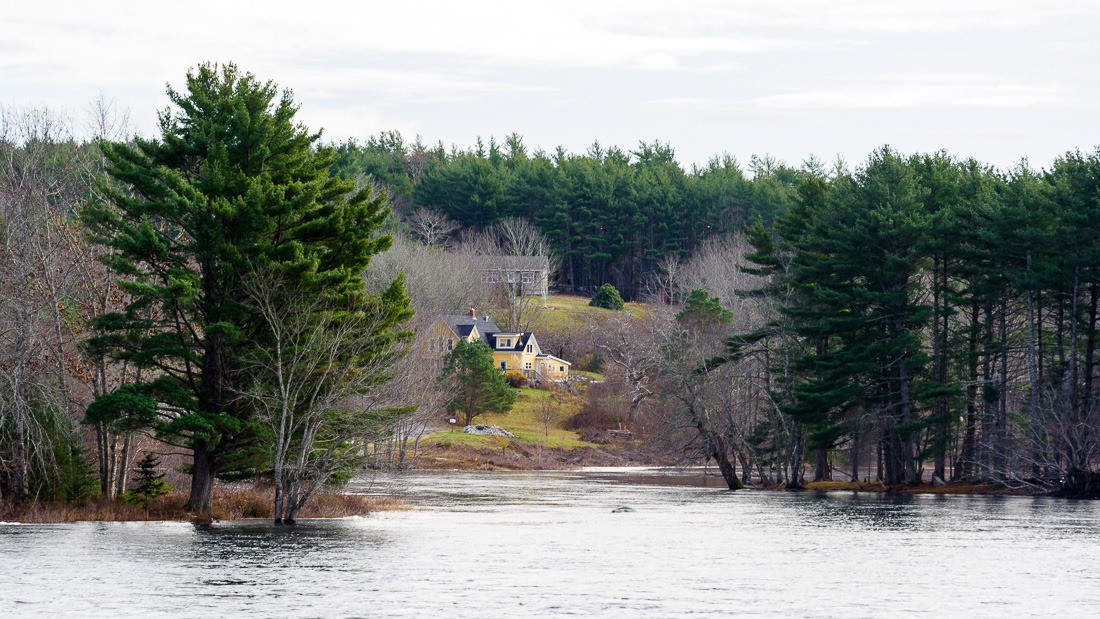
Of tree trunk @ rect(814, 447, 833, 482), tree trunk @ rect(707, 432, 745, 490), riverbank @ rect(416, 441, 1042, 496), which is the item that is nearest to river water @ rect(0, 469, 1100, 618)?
tree trunk @ rect(707, 432, 745, 490)

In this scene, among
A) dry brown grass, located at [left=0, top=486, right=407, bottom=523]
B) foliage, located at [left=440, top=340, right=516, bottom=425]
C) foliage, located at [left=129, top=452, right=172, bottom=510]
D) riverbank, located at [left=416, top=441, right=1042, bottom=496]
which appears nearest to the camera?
dry brown grass, located at [left=0, top=486, right=407, bottom=523]

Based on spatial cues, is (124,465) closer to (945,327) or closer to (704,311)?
(945,327)

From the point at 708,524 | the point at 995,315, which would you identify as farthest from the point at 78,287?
the point at 995,315

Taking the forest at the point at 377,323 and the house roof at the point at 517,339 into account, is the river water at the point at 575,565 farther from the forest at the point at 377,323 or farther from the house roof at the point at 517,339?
the house roof at the point at 517,339

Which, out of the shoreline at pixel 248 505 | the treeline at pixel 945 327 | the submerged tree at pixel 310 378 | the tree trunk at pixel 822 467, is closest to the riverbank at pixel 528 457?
the tree trunk at pixel 822 467

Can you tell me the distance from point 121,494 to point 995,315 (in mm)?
50550

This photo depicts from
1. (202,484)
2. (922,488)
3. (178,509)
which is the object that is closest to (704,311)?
(922,488)

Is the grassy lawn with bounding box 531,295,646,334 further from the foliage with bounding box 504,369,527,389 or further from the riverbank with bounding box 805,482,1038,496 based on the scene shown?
the riverbank with bounding box 805,482,1038,496

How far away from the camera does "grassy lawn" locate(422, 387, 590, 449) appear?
110000mm

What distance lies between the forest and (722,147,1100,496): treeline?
233 mm

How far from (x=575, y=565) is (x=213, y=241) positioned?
18674 millimetres

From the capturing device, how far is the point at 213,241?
46688 mm

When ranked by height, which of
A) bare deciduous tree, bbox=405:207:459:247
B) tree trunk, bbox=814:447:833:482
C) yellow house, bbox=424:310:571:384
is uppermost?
bare deciduous tree, bbox=405:207:459:247

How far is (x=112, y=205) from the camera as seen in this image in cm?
5194
